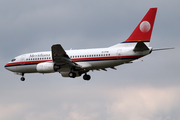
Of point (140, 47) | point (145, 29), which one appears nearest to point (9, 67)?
point (140, 47)

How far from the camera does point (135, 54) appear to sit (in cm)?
4550

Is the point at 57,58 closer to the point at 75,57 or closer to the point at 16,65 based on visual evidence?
the point at 75,57

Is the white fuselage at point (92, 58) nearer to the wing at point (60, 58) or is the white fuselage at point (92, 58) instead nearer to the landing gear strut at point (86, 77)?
the wing at point (60, 58)

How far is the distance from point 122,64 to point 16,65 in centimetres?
1657

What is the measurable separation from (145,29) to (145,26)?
1.49ft

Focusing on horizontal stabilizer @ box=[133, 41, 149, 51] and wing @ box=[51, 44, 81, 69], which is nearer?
horizontal stabilizer @ box=[133, 41, 149, 51]

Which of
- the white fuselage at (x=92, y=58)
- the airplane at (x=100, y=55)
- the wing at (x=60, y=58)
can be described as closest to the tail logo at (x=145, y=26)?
the airplane at (x=100, y=55)

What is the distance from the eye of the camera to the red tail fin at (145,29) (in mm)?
47875

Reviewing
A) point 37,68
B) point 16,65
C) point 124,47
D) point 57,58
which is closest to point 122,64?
point 124,47

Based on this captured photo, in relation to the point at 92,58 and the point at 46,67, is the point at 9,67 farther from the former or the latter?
the point at 92,58

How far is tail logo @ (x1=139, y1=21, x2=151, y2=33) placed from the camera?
48.0 m

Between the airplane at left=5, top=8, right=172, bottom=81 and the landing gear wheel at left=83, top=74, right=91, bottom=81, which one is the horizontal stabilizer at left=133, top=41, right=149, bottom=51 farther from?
the landing gear wheel at left=83, top=74, right=91, bottom=81

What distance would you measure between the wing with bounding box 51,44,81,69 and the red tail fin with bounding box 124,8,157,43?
8472 millimetres

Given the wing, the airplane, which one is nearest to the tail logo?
the airplane
